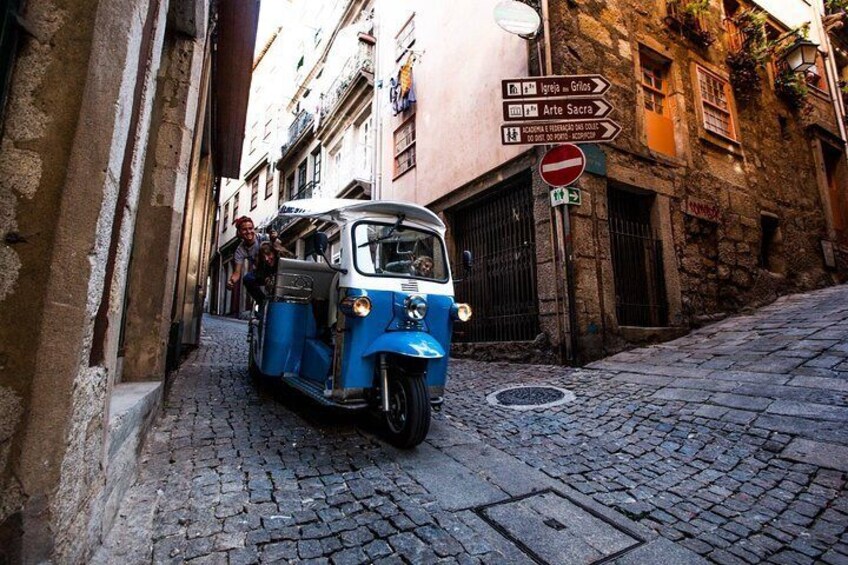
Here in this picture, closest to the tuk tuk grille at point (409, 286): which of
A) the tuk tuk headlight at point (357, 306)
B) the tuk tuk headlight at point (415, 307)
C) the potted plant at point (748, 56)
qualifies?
the tuk tuk headlight at point (415, 307)

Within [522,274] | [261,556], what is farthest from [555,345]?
[261,556]

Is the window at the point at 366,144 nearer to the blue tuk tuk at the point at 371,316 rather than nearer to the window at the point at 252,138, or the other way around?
the blue tuk tuk at the point at 371,316

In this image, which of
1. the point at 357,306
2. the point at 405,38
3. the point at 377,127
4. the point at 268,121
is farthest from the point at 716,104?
the point at 268,121

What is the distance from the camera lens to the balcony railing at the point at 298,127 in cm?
1768

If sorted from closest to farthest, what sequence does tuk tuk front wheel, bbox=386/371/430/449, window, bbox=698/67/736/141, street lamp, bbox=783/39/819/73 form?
tuk tuk front wheel, bbox=386/371/430/449
window, bbox=698/67/736/141
street lamp, bbox=783/39/819/73

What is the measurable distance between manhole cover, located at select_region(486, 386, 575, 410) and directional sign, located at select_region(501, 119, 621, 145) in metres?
3.21

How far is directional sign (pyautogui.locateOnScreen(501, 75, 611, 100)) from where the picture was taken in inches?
230

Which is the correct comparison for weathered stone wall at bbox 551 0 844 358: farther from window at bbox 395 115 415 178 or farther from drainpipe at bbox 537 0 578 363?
window at bbox 395 115 415 178

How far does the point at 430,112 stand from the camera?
33.4 ft

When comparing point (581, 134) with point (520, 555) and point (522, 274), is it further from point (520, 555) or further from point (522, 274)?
point (520, 555)

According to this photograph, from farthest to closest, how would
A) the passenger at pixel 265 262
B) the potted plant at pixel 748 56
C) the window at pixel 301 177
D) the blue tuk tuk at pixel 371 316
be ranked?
the window at pixel 301 177, the potted plant at pixel 748 56, the passenger at pixel 265 262, the blue tuk tuk at pixel 371 316

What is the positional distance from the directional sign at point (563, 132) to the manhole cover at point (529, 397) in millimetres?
3214

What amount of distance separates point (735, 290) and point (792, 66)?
271 inches

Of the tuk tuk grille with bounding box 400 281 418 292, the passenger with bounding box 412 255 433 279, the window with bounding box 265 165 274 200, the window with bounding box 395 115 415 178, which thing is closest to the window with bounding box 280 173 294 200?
the window with bounding box 265 165 274 200
